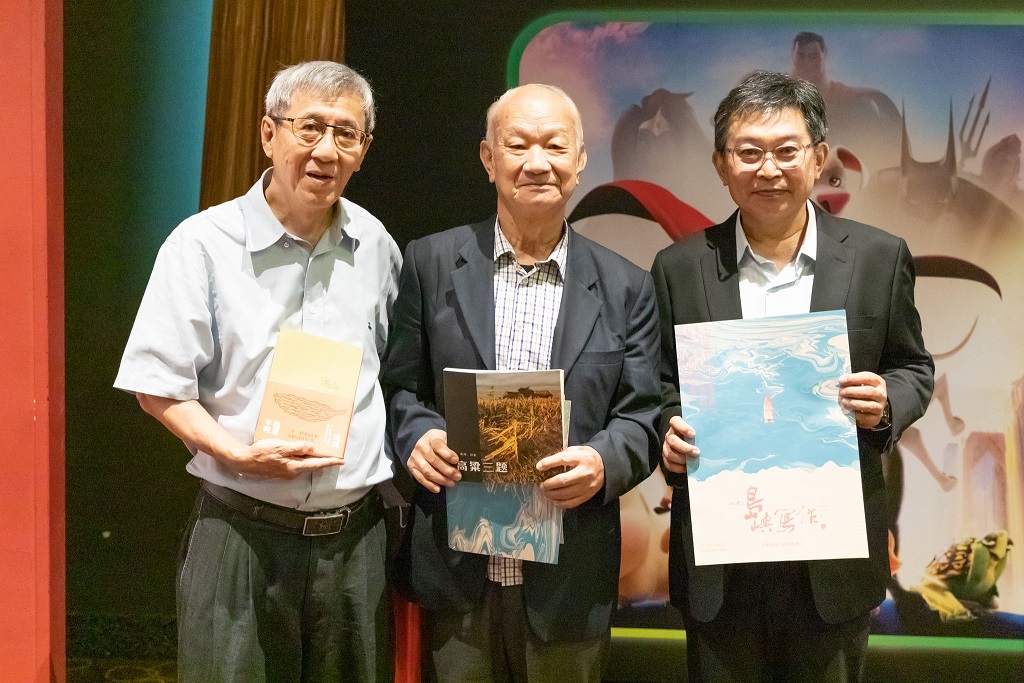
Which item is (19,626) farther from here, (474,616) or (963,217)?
(963,217)

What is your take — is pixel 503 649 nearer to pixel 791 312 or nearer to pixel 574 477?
pixel 574 477

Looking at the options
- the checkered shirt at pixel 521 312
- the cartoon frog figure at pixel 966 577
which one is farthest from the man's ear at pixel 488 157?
the cartoon frog figure at pixel 966 577

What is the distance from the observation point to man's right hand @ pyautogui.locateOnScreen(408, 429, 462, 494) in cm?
194

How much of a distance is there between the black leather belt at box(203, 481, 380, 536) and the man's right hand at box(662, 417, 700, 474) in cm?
81

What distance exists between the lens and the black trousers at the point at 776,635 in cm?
199

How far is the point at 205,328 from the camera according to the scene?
6.55ft

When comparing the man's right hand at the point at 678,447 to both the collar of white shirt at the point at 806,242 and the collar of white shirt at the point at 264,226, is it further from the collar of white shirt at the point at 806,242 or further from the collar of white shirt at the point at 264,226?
the collar of white shirt at the point at 264,226

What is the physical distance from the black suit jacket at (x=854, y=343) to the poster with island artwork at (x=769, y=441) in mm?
106

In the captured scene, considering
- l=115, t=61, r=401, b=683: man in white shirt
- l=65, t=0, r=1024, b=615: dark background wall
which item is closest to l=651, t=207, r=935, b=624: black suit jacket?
l=115, t=61, r=401, b=683: man in white shirt

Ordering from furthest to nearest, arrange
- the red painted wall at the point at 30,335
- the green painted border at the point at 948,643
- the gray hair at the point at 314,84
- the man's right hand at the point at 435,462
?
the green painted border at the point at 948,643 → the red painted wall at the point at 30,335 → the gray hair at the point at 314,84 → the man's right hand at the point at 435,462

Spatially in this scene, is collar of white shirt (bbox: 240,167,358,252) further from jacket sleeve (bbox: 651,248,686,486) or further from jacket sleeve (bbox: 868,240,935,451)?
jacket sleeve (bbox: 868,240,935,451)

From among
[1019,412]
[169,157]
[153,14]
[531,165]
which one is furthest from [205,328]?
[1019,412]

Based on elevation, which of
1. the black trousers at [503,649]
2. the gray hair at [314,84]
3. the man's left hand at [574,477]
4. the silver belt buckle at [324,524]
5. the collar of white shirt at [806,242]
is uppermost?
the gray hair at [314,84]

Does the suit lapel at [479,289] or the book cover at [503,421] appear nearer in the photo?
the book cover at [503,421]
